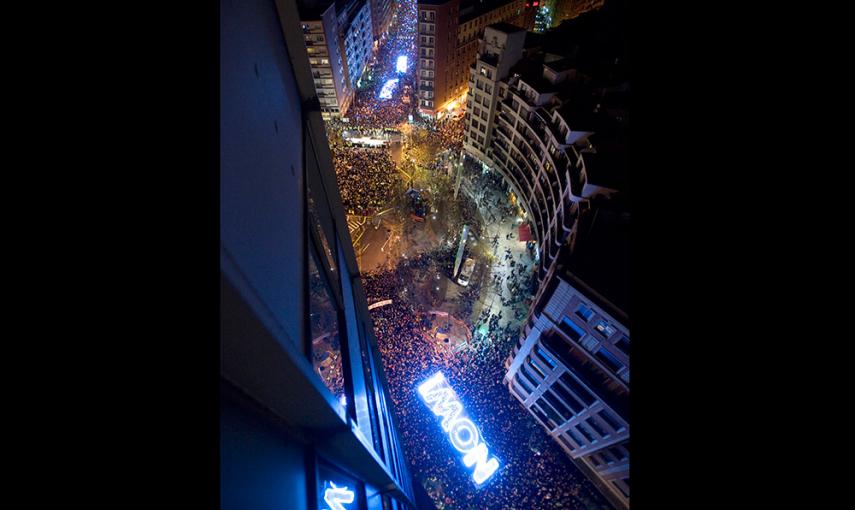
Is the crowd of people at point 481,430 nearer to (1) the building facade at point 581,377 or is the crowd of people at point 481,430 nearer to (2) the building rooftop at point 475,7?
(1) the building facade at point 581,377

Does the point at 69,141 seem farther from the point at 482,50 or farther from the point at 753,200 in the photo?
the point at 482,50

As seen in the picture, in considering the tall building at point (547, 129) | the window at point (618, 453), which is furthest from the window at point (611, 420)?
the tall building at point (547, 129)

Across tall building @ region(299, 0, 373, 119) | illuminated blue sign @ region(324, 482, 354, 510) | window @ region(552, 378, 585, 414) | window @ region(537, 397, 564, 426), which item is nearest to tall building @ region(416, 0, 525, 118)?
tall building @ region(299, 0, 373, 119)

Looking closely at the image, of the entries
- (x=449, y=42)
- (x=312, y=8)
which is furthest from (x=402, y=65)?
(x=312, y=8)

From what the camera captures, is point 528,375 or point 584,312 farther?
point 528,375

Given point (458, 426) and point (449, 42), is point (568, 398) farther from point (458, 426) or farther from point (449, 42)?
point (449, 42)

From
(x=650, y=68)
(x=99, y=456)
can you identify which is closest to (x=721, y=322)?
(x=650, y=68)
